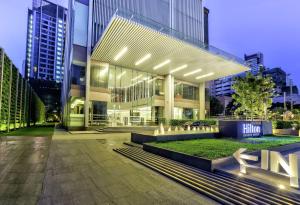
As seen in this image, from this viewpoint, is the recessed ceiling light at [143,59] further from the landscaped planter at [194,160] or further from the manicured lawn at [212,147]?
the landscaped planter at [194,160]

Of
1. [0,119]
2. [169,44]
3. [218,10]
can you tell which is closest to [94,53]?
[169,44]

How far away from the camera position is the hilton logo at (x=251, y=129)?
1212 cm

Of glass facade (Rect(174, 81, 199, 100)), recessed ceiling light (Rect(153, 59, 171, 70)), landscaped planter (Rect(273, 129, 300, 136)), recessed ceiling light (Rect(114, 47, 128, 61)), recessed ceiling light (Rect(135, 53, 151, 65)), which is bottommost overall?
landscaped planter (Rect(273, 129, 300, 136))

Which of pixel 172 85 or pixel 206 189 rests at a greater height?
pixel 172 85

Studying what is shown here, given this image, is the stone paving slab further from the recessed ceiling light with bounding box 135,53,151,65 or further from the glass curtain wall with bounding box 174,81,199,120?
the glass curtain wall with bounding box 174,81,199,120

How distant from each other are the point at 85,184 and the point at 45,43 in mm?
120278

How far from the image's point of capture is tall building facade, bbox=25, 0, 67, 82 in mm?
102688

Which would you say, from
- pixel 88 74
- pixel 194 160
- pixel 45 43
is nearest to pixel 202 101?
pixel 88 74

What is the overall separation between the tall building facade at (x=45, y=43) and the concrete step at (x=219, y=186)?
108m

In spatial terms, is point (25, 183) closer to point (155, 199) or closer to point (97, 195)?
point (97, 195)

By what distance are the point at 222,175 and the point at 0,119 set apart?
1763cm

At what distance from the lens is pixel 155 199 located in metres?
4.23

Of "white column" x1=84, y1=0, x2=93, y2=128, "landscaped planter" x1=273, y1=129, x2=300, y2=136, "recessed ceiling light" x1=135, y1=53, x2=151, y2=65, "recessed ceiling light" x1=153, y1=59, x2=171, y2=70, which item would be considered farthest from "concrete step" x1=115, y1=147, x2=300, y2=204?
"recessed ceiling light" x1=153, y1=59, x2=171, y2=70

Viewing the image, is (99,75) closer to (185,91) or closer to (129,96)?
(129,96)
